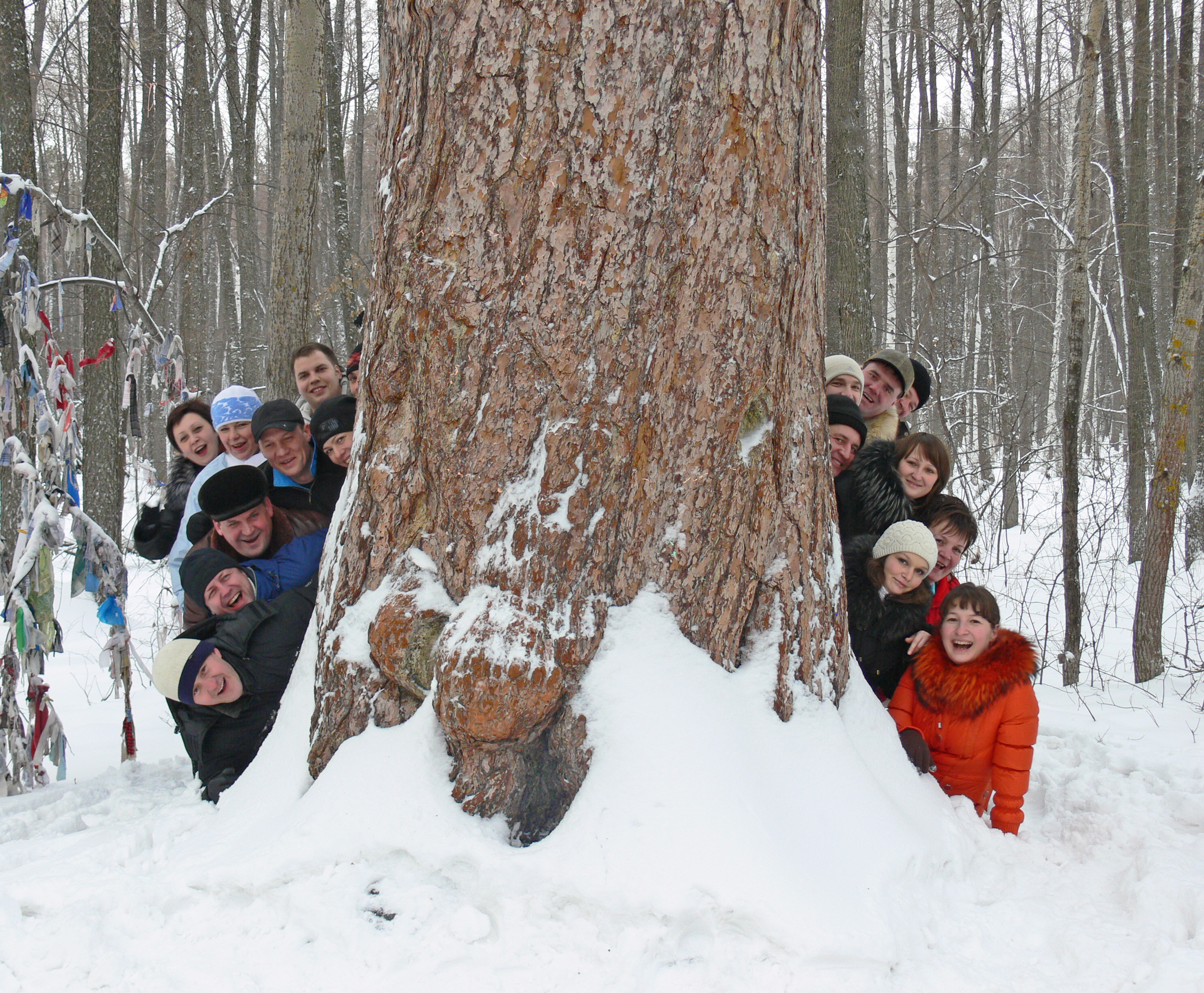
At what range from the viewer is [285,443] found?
3400mm

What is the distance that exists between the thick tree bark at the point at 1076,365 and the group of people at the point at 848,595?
2.38 meters

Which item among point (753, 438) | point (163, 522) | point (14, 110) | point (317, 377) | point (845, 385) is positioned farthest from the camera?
point (14, 110)

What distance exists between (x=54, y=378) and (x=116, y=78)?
456cm

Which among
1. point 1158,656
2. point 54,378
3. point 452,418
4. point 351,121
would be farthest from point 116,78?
point 351,121

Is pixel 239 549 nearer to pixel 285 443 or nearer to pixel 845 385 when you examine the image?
pixel 285 443

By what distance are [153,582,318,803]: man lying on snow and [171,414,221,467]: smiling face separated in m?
1.23

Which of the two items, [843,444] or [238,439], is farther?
[238,439]

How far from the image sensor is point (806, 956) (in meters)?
1.63

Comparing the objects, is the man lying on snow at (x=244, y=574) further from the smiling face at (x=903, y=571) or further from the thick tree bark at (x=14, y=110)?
the thick tree bark at (x=14, y=110)

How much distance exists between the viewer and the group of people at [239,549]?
8.95 ft

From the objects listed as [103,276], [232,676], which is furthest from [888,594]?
[103,276]

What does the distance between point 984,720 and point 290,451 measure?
2.78 metres

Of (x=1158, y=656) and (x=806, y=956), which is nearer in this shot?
(x=806, y=956)

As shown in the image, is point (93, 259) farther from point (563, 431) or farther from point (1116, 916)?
point (1116, 916)
